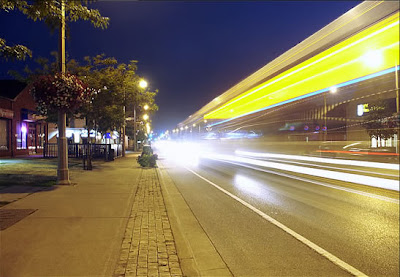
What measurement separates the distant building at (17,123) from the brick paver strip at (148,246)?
18.9 metres

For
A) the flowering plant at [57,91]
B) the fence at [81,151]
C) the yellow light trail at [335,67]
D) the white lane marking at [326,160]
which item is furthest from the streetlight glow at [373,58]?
the fence at [81,151]

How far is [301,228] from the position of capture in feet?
20.5

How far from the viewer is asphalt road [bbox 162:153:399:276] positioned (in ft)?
14.6

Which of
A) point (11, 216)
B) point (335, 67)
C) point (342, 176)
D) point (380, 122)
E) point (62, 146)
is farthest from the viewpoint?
point (380, 122)

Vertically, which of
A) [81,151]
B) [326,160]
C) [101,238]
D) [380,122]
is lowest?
[101,238]

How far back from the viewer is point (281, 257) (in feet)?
15.6

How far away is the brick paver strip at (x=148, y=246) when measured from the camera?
13.7 feet

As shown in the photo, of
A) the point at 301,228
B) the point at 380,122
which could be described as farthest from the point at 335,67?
the point at 301,228

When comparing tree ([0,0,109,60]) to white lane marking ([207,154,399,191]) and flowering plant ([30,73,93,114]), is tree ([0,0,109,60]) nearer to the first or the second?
flowering plant ([30,73,93,114])

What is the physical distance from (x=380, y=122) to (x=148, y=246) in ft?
42.8

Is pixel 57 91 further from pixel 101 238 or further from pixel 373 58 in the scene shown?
pixel 373 58

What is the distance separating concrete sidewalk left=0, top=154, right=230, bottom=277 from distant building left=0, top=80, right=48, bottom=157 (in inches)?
700

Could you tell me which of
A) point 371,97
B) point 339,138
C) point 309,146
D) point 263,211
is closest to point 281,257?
point 263,211

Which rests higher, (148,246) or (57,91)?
(57,91)
